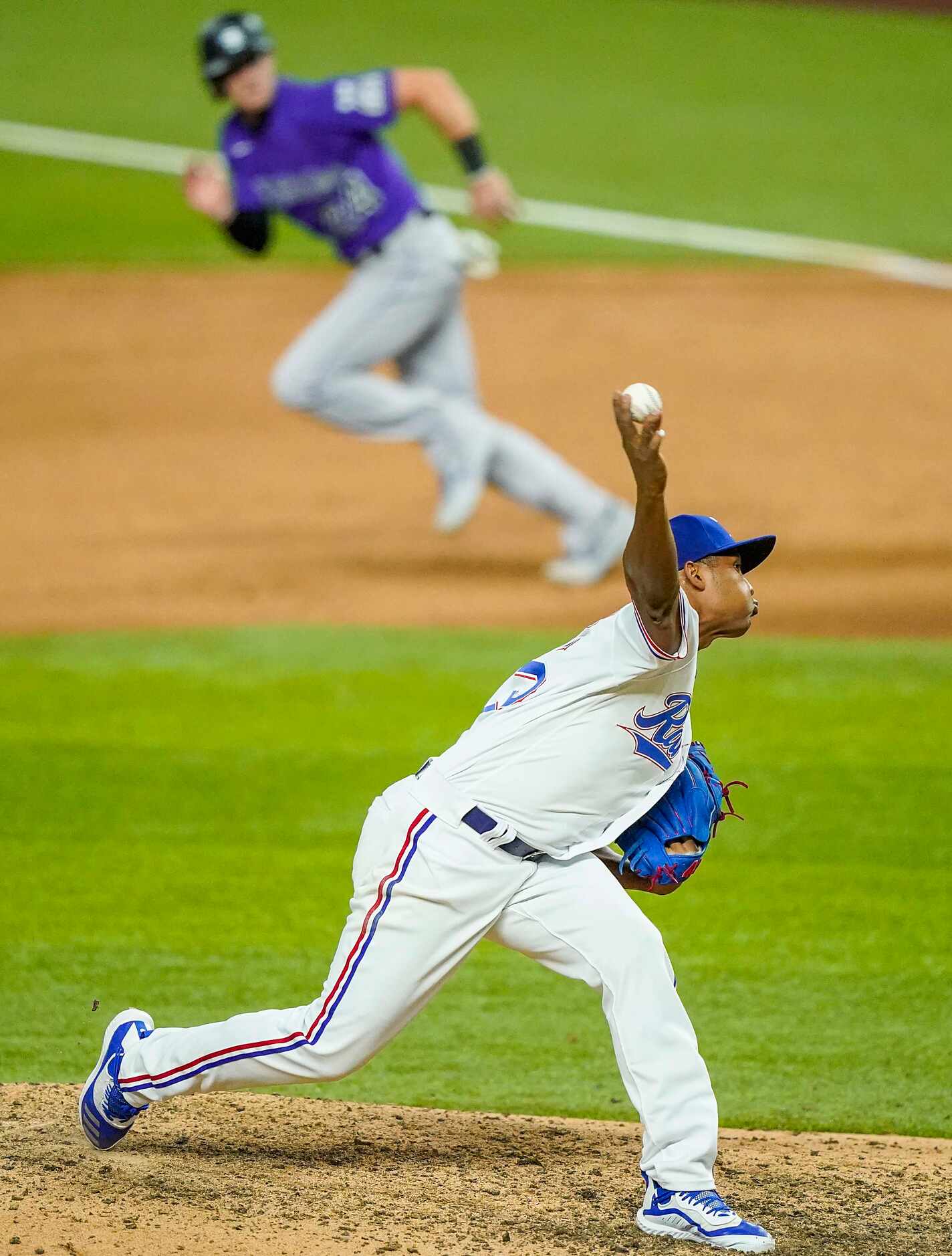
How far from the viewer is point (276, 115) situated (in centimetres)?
843

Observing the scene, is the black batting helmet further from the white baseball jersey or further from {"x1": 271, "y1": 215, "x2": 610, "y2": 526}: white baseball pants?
the white baseball jersey

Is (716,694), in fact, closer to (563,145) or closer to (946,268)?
(946,268)

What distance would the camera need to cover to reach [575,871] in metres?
3.78

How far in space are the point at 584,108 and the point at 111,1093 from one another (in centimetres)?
1750

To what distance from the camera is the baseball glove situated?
12.6 ft

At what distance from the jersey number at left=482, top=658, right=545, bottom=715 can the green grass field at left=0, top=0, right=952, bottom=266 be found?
12.4 meters

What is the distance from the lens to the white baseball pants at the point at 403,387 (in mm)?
8602

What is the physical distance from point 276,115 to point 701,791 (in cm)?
542

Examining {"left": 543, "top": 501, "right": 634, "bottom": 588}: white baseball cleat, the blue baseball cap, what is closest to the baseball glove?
the blue baseball cap

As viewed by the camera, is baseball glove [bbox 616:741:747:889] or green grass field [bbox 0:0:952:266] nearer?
baseball glove [bbox 616:741:747:889]

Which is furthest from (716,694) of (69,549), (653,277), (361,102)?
(653,277)

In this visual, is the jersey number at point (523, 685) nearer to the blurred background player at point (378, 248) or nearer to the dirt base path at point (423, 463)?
the dirt base path at point (423, 463)

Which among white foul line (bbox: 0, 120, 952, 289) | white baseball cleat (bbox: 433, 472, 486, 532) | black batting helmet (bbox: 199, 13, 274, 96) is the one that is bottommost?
white foul line (bbox: 0, 120, 952, 289)

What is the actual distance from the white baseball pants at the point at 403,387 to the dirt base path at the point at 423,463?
2.06ft
